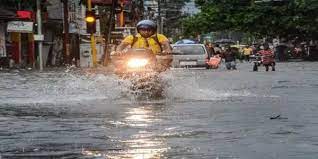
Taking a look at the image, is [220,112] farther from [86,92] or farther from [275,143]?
[86,92]

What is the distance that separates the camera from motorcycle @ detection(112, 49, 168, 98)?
16.1m

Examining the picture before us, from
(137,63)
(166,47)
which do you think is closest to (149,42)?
(166,47)

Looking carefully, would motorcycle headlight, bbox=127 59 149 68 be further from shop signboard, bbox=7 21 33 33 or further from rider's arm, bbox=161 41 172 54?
shop signboard, bbox=7 21 33 33

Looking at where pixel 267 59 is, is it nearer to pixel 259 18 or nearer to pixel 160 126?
pixel 160 126

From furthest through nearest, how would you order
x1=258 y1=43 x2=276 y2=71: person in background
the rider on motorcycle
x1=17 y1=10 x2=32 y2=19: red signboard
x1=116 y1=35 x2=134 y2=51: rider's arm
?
1. x1=17 y1=10 x2=32 y2=19: red signboard
2. x1=258 y1=43 x2=276 y2=71: person in background
3. x1=116 y1=35 x2=134 y2=51: rider's arm
4. the rider on motorcycle

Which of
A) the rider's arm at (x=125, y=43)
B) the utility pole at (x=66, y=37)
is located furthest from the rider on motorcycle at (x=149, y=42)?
the utility pole at (x=66, y=37)

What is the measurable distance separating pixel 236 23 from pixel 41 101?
58.9m

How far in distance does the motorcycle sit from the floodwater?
24 cm

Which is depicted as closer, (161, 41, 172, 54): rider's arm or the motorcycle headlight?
the motorcycle headlight

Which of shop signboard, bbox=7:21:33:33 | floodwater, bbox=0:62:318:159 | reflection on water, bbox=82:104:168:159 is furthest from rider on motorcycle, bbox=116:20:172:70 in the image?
shop signboard, bbox=7:21:33:33

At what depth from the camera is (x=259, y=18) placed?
2844 inches

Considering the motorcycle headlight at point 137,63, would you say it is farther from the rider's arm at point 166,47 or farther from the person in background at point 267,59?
the person in background at point 267,59

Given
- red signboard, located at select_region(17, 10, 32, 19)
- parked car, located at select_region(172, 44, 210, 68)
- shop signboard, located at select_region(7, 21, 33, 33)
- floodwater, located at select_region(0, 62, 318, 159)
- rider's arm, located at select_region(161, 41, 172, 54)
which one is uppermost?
red signboard, located at select_region(17, 10, 32, 19)

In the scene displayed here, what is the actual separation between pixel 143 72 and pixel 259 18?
56894mm
